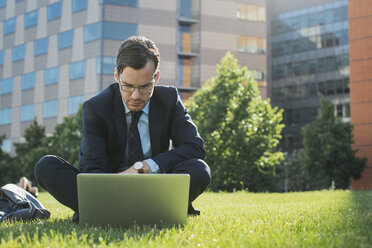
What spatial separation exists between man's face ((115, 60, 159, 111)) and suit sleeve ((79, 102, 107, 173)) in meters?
0.38

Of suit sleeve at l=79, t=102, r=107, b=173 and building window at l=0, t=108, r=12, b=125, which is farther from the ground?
building window at l=0, t=108, r=12, b=125

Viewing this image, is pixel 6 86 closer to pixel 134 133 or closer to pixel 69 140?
pixel 69 140

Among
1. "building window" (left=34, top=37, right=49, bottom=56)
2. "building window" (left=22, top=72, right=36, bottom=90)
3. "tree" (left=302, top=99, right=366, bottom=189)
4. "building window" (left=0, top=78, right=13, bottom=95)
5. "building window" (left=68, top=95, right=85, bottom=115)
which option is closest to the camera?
"tree" (left=302, top=99, right=366, bottom=189)

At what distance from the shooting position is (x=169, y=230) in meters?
3.30

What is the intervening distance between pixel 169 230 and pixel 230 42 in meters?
41.1

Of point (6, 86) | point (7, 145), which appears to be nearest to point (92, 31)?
point (6, 86)

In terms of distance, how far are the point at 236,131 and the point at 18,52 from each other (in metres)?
28.0

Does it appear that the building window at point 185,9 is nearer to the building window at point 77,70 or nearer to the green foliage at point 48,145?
the building window at point 77,70

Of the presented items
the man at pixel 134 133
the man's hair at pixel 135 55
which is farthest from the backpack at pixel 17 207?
the man's hair at pixel 135 55

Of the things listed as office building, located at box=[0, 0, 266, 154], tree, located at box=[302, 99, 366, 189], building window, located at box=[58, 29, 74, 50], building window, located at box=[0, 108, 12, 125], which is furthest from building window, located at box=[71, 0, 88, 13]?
tree, located at box=[302, 99, 366, 189]

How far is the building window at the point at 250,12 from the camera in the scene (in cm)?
4448

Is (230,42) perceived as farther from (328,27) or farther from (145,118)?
(145,118)

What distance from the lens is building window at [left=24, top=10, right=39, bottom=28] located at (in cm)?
4344

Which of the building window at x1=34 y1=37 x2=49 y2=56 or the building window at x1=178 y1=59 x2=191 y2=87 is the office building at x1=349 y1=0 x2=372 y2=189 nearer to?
the building window at x1=178 y1=59 x2=191 y2=87
